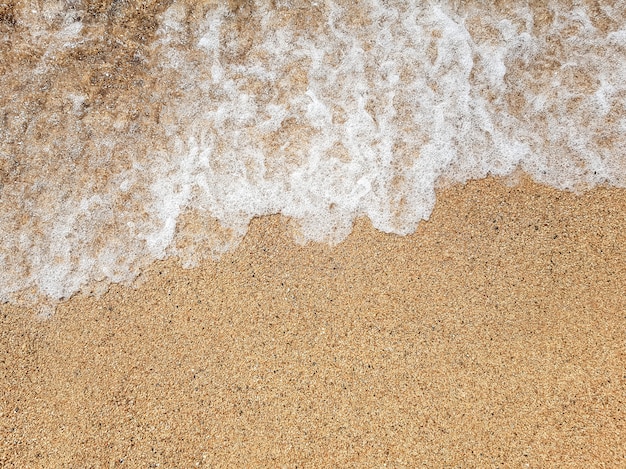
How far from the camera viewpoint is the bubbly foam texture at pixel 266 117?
2.72m

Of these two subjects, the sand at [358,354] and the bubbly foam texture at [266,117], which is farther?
Result: the bubbly foam texture at [266,117]

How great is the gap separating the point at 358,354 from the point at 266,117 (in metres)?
1.58

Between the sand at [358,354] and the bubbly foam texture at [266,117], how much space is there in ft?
0.72

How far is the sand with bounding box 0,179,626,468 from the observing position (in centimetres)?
234

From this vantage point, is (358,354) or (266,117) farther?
(266,117)

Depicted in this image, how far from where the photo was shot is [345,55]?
9.70ft

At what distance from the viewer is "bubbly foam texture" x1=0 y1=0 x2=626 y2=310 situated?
2.72 m

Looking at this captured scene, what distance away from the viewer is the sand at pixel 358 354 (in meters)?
2.34

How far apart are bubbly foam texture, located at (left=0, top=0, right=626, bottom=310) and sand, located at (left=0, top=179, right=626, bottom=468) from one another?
221mm

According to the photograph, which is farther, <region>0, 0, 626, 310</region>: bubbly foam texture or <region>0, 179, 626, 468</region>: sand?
<region>0, 0, 626, 310</region>: bubbly foam texture

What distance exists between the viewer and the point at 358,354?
244 centimetres

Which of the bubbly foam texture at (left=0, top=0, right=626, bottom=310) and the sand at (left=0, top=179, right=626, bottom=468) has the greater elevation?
the bubbly foam texture at (left=0, top=0, right=626, bottom=310)

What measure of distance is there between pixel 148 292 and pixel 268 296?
2.33 ft

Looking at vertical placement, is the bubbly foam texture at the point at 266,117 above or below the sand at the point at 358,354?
above
